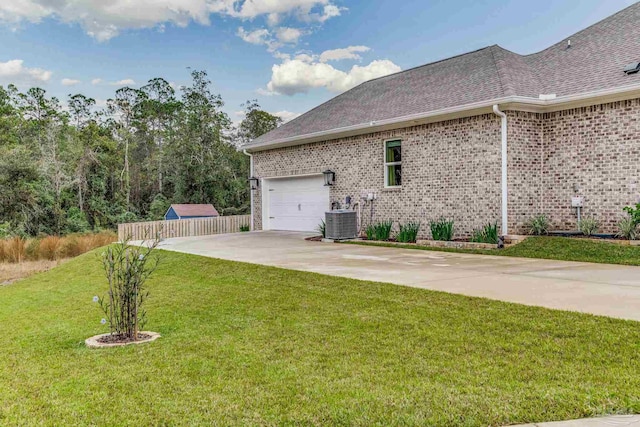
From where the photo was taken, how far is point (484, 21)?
707 inches

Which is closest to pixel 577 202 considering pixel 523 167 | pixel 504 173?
pixel 523 167

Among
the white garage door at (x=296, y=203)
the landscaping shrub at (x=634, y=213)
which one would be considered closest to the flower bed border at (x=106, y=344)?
the landscaping shrub at (x=634, y=213)

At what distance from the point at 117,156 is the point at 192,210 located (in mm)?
12568

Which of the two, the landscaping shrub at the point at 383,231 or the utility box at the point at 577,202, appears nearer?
the utility box at the point at 577,202

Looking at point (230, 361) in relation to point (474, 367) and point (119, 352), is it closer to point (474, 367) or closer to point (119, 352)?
point (119, 352)

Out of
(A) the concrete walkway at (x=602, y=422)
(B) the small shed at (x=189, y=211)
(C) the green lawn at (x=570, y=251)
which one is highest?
(B) the small shed at (x=189, y=211)

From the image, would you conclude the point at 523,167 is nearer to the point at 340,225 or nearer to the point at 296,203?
the point at 340,225

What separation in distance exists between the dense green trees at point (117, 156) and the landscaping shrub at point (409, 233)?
18.2 m

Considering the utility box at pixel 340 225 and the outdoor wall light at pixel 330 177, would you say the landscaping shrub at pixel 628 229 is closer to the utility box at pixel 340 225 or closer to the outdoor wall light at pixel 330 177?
the utility box at pixel 340 225

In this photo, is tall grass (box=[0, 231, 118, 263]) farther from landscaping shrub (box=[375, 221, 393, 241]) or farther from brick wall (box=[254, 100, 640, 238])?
brick wall (box=[254, 100, 640, 238])

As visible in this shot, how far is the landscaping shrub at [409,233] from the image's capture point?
13.1 metres

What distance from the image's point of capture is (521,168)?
11.8 m

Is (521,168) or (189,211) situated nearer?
(521,168)

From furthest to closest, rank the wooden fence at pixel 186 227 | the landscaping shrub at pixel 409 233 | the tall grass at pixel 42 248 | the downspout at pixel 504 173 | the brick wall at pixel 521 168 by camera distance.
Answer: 1. the wooden fence at pixel 186 227
2. the tall grass at pixel 42 248
3. the landscaping shrub at pixel 409 233
4. the downspout at pixel 504 173
5. the brick wall at pixel 521 168
